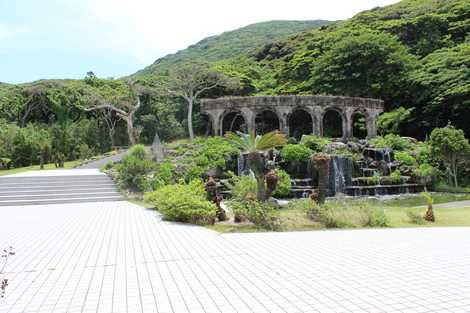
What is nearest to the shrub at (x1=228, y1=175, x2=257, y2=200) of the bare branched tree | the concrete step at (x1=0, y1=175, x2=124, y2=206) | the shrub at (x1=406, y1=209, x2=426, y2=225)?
the shrub at (x1=406, y1=209, x2=426, y2=225)

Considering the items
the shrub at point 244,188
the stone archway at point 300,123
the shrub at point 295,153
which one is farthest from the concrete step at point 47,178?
the stone archway at point 300,123

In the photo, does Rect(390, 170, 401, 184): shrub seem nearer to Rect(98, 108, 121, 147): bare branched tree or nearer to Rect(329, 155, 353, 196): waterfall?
Rect(329, 155, 353, 196): waterfall

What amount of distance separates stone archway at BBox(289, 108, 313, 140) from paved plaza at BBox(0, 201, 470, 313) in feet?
102

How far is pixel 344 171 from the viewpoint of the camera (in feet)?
75.0

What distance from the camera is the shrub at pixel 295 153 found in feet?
75.2

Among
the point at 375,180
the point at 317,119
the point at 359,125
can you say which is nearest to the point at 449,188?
the point at 375,180

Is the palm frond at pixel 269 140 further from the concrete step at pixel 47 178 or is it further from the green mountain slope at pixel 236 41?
the green mountain slope at pixel 236 41

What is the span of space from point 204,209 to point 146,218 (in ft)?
6.31

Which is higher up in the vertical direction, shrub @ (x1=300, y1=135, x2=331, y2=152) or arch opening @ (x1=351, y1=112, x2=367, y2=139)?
arch opening @ (x1=351, y1=112, x2=367, y2=139)

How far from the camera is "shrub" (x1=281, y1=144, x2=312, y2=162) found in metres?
22.9

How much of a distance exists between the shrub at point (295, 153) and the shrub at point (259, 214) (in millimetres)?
12741

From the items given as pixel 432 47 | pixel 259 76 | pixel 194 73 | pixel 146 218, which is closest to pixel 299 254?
pixel 146 218

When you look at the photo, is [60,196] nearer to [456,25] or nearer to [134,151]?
[134,151]

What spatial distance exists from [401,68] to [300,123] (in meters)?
10.9
